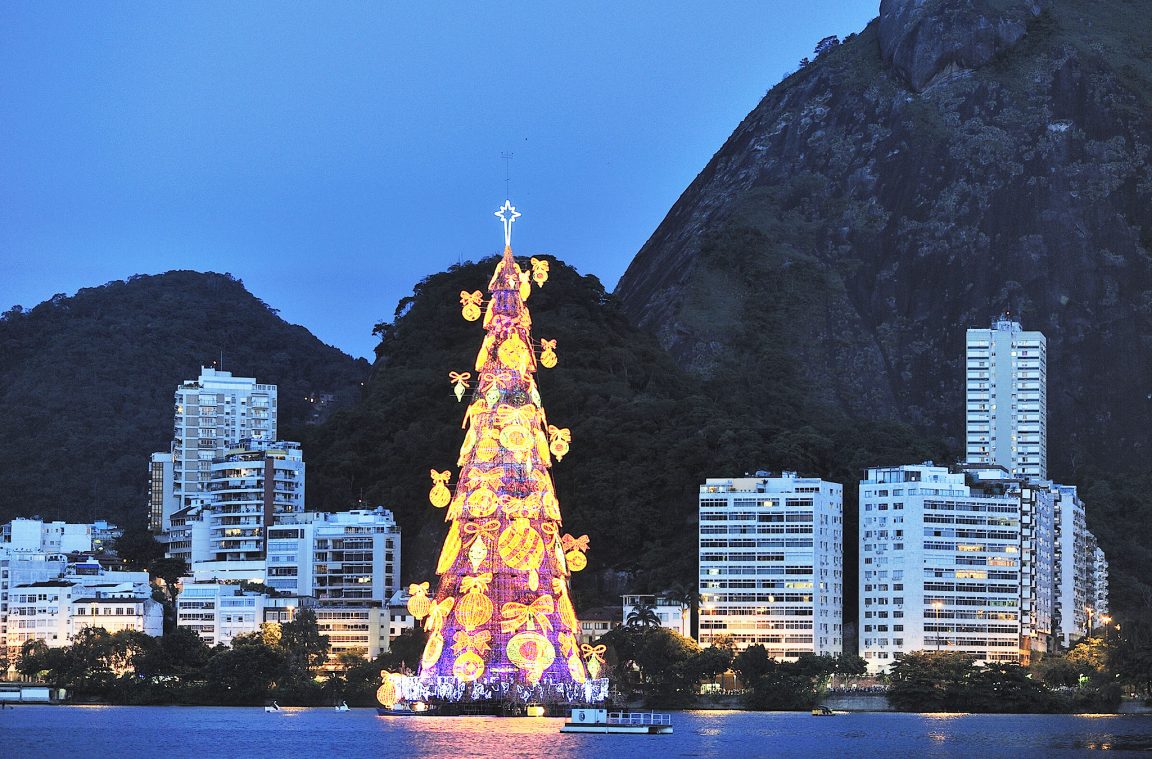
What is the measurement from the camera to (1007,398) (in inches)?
7569

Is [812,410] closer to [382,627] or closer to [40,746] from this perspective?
[382,627]

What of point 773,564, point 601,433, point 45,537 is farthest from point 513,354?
point 45,537

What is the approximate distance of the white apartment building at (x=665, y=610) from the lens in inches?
5635

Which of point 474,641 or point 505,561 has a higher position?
point 505,561

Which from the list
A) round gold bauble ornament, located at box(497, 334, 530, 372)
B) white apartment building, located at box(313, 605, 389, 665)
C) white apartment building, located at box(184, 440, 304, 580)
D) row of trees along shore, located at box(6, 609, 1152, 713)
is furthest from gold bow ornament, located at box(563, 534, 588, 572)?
white apartment building, located at box(184, 440, 304, 580)

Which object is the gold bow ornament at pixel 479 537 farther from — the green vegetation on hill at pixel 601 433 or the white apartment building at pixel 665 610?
the green vegetation on hill at pixel 601 433

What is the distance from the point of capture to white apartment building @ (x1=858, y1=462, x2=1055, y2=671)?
144250mm

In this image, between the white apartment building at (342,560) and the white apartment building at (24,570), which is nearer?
the white apartment building at (342,560)

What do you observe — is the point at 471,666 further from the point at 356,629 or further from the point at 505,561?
the point at 356,629

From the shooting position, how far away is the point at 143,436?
192 metres

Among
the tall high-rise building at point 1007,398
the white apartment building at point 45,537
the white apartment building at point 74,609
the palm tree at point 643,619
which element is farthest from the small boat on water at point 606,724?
the tall high-rise building at point 1007,398

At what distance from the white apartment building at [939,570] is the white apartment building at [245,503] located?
41.9 metres

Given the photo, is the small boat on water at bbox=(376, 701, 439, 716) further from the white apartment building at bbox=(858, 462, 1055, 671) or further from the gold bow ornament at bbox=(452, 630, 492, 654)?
the white apartment building at bbox=(858, 462, 1055, 671)

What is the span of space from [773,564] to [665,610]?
7769 mm
